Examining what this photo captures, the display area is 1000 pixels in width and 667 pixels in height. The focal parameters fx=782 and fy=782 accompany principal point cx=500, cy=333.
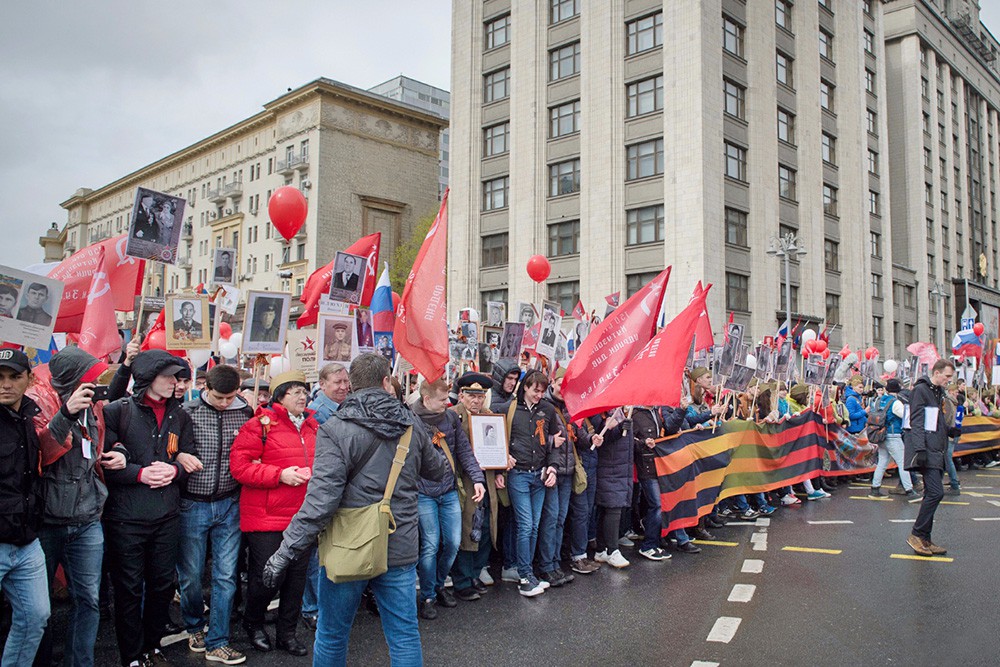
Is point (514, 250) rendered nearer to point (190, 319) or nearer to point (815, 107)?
point (815, 107)

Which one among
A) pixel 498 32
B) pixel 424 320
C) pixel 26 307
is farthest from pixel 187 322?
pixel 498 32

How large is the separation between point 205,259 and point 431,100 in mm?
38841

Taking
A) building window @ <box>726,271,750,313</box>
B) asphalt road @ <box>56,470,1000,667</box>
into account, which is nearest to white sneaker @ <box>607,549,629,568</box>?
asphalt road @ <box>56,470,1000,667</box>

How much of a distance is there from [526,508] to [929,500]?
4.32 metres

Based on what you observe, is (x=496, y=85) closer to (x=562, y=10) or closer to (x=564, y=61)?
(x=564, y=61)

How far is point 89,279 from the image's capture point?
28.1 feet

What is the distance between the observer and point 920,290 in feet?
173

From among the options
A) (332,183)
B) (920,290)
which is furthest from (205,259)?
(920,290)

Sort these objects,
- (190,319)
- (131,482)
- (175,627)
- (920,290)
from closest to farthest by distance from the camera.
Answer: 1. (131,482)
2. (175,627)
3. (190,319)
4. (920,290)

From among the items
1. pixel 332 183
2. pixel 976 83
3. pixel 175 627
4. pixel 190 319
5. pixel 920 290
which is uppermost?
pixel 976 83

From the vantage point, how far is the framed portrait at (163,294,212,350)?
7.35 metres

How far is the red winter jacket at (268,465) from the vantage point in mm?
5266

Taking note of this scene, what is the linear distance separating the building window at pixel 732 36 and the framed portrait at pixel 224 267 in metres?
31.3

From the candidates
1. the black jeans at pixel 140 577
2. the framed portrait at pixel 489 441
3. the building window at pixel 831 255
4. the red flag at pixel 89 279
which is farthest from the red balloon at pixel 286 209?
the building window at pixel 831 255
